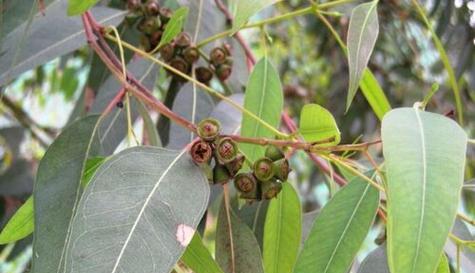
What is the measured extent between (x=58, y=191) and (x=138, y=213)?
0.16 m

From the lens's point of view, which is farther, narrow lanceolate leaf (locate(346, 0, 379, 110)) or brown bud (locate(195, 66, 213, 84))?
brown bud (locate(195, 66, 213, 84))

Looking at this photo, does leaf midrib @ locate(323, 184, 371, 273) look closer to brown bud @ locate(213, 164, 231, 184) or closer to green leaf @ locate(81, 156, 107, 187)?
brown bud @ locate(213, 164, 231, 184)

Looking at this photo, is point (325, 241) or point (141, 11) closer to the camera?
point (325, 241)

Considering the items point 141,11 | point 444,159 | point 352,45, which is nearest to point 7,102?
point 141,11

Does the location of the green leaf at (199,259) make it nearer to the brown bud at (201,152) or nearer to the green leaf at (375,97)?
the brown bud at (201,152)

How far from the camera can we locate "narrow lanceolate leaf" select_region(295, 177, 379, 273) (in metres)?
0.84

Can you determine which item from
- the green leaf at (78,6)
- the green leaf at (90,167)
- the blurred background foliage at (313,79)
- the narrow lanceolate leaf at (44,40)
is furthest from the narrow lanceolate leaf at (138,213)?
the blurred background foliage at (313,79)

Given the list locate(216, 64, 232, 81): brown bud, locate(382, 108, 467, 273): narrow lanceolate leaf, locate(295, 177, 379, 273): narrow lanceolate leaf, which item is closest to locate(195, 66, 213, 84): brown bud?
locate(216, 64, 232, 81): brown bud

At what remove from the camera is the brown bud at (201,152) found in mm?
852

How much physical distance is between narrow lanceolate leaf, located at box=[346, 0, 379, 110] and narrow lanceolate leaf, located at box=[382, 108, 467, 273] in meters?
0.16

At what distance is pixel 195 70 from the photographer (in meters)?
1.27

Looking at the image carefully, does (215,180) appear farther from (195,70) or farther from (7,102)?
(7,102)

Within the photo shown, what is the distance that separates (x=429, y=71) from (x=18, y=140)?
162 centimetres

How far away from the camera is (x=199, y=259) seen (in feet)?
2.80
